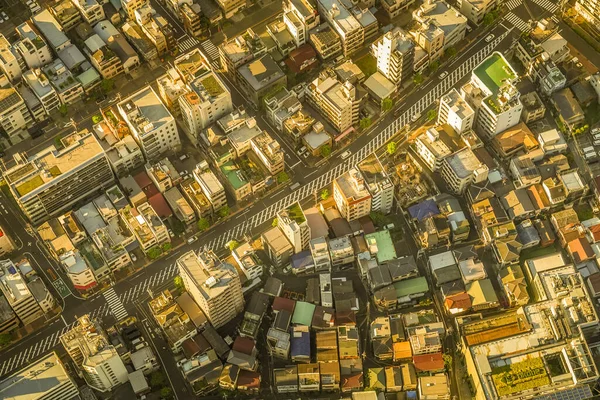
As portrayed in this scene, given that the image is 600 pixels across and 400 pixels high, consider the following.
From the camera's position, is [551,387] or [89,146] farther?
[89,146]

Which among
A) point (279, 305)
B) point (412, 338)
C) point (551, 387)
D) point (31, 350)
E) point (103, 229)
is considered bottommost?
point (551, 387)

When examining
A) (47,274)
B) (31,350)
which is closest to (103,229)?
(47,274)

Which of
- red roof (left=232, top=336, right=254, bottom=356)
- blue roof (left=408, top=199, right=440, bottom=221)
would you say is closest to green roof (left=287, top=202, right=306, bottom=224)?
blue roof (left=408, top=199, right=440, bottom=221)

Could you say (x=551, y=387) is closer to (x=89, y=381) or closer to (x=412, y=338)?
(x=412, y=338)

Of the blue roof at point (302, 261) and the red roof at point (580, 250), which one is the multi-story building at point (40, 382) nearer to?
the blue roof at point (302, 261)

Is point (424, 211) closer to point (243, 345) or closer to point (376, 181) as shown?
point (376, 181)

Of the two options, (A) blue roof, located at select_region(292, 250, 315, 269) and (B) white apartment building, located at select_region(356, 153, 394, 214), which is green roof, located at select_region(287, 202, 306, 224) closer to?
(A) blue roof, located at select_region(292, 250, 315, 269)
